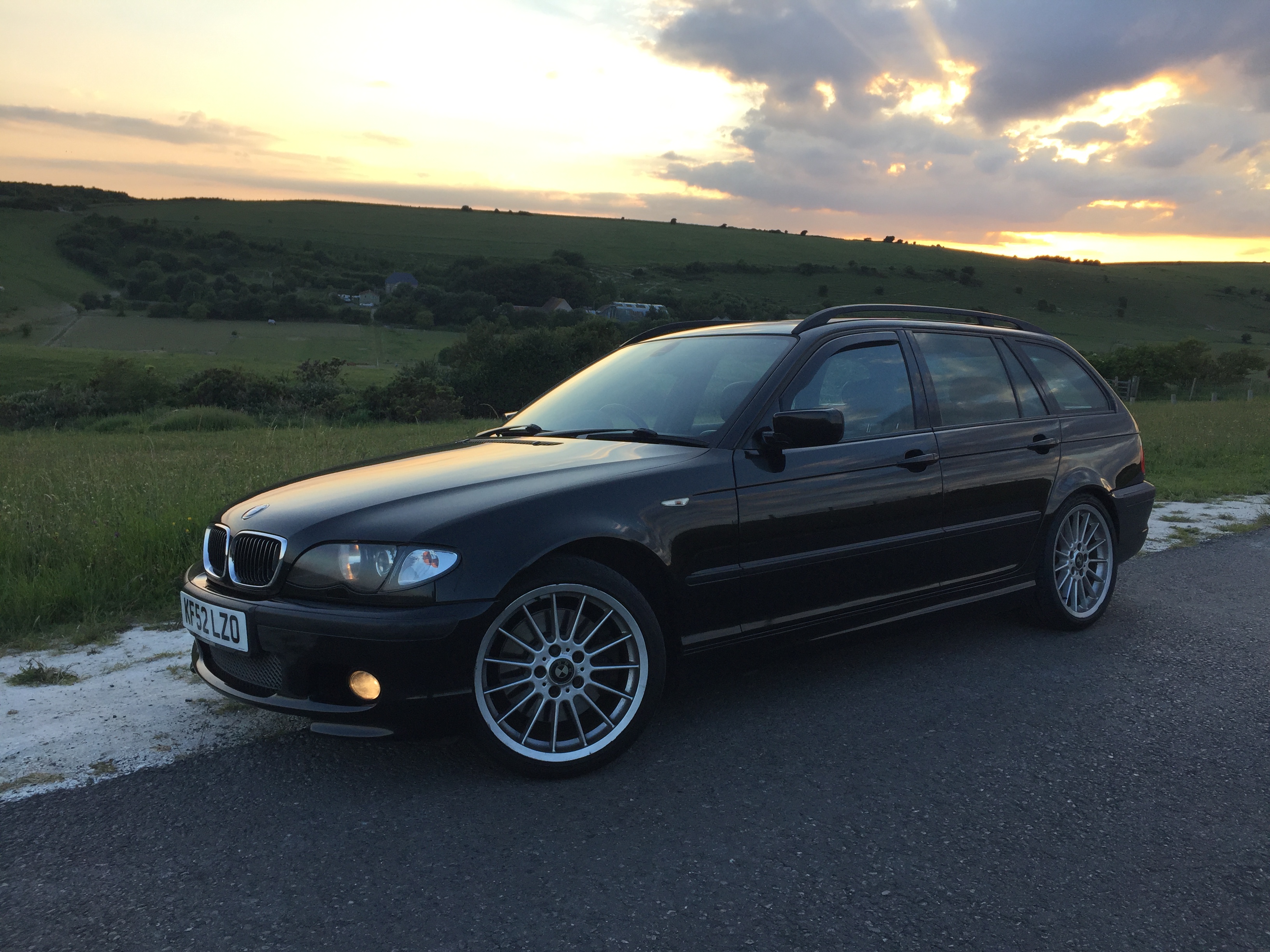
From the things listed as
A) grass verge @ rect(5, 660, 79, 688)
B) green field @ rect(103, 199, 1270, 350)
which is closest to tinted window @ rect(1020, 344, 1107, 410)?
grass verge @ rect(5, 660, 79, 688)

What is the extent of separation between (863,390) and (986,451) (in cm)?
79

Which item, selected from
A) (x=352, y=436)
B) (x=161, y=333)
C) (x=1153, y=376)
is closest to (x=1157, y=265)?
(x=1153, y=376)

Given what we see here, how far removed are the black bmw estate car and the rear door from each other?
0.05ft

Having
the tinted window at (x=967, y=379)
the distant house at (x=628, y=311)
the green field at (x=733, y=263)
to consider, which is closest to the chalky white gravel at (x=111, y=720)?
the tinted window at (x=967, y=379)

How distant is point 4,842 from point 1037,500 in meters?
4.51

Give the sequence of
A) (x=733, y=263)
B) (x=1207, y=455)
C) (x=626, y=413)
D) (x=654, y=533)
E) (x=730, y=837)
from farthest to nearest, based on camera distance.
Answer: (x=733, y=263)
(x=1207, y=455)
(x=626, y=413)
(x=654, y=533)
(x=730, y=837)

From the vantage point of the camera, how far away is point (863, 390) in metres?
4.29

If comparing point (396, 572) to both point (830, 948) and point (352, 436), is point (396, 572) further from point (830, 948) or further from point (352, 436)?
point (352, 436)

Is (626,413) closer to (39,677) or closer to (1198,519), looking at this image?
(39,677)

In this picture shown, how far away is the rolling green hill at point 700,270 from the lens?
80.2 m

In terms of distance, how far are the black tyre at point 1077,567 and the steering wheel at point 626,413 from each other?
91.0 inches

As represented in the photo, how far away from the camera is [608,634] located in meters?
3.35

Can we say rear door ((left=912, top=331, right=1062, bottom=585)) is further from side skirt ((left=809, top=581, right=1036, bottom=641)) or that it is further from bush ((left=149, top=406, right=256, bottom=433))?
bush ((left=149, top=406, right=256, bottom=433))

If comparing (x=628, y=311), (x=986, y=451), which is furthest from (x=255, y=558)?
(x=628, y=311)
